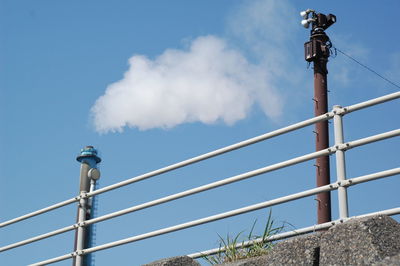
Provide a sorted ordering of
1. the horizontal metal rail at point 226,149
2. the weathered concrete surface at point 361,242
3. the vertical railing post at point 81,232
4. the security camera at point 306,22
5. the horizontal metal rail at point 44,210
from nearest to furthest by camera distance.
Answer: the weathered concrete surface at point 361,242 → the horizontal metal rail at point 226,149 → the vertical railing post at point 81,232 → the horizontal metal rail at point 44,210 → the security camera at point 306,22

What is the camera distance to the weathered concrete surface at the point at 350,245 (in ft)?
12.6

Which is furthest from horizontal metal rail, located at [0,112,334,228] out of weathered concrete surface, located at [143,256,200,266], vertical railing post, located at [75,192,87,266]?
weathered concrete surface, located at [143,256,200,266]

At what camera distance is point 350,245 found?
3.97m

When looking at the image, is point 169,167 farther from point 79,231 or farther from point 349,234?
point 349,234

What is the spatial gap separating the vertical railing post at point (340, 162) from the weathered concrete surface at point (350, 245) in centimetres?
78

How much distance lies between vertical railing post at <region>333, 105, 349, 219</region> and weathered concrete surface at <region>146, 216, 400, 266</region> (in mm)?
779

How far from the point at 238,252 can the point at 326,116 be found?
1216mm

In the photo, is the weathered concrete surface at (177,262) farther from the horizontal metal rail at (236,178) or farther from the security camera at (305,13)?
the security camera at (305,13)

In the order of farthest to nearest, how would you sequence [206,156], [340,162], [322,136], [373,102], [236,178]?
[322,136]
[206,156]
[236,178]
[340,162]
[373,102]

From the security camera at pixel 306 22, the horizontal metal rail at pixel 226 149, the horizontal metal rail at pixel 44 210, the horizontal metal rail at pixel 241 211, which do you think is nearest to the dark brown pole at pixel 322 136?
the security camera at pixel 306 22

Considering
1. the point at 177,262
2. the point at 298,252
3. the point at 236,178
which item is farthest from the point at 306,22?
the point at 298,252

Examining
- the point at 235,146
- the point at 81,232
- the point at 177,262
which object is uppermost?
the point at 235,146

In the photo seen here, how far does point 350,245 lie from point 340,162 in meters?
1.26

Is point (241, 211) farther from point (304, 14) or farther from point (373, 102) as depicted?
point (304, 14)
